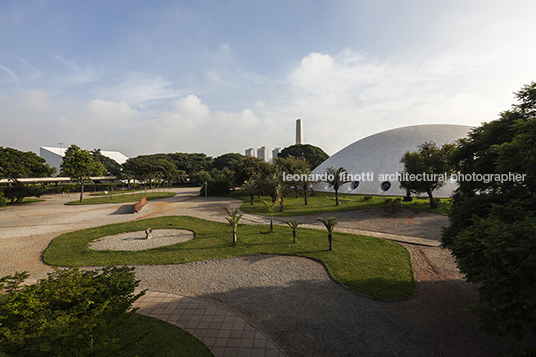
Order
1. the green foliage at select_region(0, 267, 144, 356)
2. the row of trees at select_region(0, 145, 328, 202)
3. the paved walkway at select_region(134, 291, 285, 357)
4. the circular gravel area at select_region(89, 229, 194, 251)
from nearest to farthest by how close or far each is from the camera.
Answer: the green foliage at select_region(0, 267, 144, 356) < the paved walkway at select_region(134, 291, 285, 357) < the circular gravel area at select_region(89, 229, 194, 251) < the row of trees at select_region(0, 145, 328, 202)

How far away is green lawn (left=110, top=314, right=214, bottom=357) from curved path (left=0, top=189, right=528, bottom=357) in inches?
28.7

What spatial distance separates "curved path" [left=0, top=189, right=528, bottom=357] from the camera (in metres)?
6.33

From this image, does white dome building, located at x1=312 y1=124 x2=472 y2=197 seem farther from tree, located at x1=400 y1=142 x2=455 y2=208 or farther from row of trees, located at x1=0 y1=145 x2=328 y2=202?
row of trees, located at x1=0 y1=145 x2=328 y2=202

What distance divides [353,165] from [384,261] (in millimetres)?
30286

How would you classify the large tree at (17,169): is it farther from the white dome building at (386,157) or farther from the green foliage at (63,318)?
the white dome building at (386,157)

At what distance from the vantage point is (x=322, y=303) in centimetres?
A: 828

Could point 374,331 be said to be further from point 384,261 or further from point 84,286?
point 84,286

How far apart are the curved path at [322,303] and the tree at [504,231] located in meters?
1.70

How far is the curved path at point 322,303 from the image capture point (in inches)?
249

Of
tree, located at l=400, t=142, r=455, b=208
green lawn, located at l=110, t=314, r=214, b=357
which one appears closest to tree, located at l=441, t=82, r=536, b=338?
green lawn, located at l=110, t=314, r=214, b=357

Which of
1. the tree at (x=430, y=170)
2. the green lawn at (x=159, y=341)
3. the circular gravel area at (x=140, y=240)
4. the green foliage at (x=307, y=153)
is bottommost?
the green lawn at (x=159, y=341)

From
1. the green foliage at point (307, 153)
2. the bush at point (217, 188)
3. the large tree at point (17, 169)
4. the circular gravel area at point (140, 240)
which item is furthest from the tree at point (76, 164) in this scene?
the green foliage at point (307, 153)

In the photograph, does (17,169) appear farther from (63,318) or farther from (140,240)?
(63,318)

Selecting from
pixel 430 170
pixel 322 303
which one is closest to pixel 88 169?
pixel 322 303
